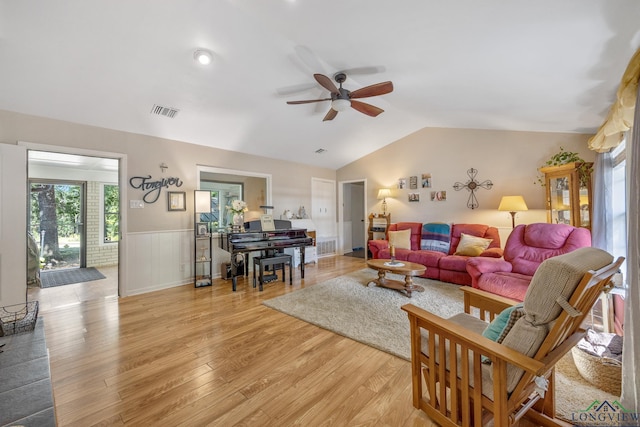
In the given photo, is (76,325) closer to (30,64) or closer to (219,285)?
(219,285)

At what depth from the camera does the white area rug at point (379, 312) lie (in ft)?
5.46

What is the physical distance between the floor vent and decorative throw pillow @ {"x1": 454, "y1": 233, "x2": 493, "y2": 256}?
317cm

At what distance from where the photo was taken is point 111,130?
3.51 m

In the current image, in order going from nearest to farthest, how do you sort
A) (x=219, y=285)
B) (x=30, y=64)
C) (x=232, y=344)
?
(x=232, y=344), (x=30, y=64), (x=219, y=285)

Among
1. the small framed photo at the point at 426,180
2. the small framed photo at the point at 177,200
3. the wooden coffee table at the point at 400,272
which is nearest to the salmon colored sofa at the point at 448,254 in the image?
the wooden coffee table at the point at 400,272

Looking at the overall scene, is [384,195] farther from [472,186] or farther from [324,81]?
[324,81]

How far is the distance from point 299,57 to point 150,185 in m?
2.94

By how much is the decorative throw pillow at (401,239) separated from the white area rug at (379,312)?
75 cm

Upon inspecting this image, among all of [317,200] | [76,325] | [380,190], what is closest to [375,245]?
[380,190]

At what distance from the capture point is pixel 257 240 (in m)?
4.09

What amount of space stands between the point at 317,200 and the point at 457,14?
492 centimetres

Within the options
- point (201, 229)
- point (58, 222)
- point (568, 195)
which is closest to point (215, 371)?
point (201, 229)

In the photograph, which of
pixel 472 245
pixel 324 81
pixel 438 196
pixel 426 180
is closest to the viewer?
pixel 324 81

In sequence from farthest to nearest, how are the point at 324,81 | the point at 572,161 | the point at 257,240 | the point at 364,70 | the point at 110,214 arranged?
the point at 110,214 → the point at 257,240 → the point at 572,161 → the point at 364,70 → the point at 324,81
